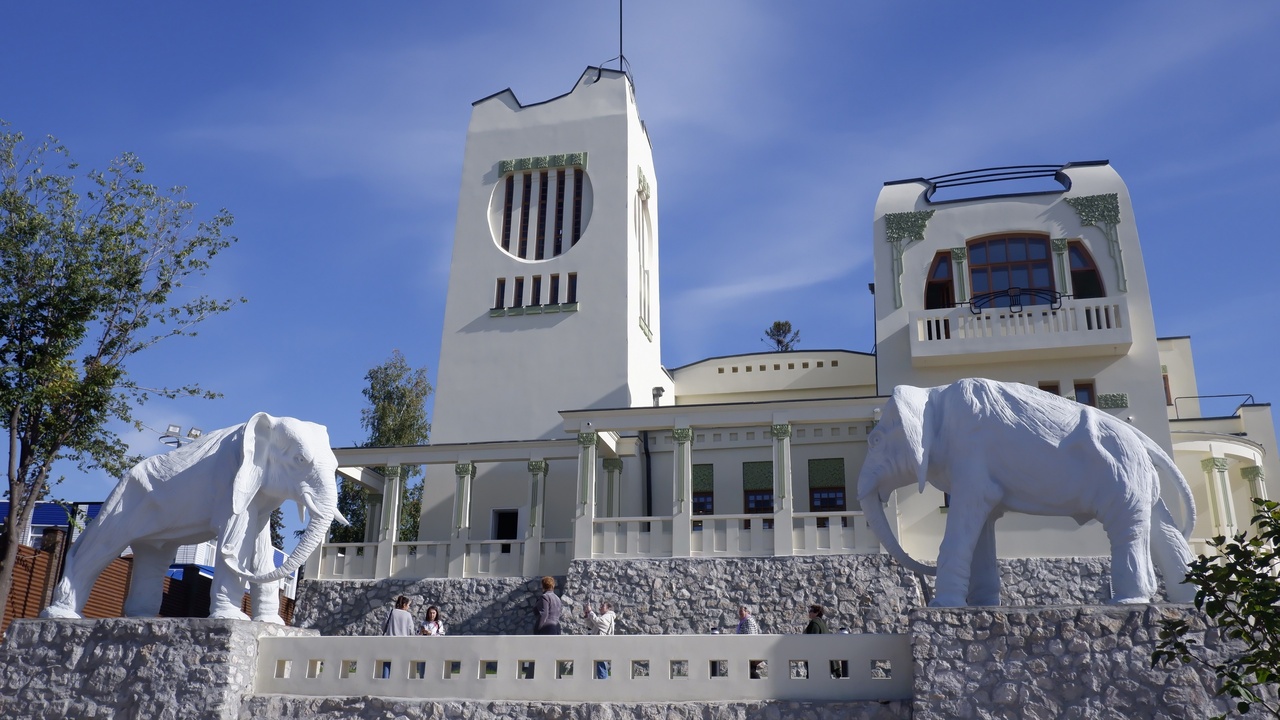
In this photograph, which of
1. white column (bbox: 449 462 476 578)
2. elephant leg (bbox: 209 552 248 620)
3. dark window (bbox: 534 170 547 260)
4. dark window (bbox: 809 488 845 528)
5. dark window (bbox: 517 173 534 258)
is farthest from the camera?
dark window (bbox: 517 173 534 258)

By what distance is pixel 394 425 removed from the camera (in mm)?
35094

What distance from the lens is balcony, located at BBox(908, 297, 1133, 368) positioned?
70.0ft

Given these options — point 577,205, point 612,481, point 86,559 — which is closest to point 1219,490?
point 612,481

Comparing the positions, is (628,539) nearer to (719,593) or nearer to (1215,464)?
(719,593)

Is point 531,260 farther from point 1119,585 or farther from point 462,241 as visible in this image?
point 1119,585

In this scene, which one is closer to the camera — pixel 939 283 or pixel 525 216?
pixel 939 283

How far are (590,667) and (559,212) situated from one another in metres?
17.9

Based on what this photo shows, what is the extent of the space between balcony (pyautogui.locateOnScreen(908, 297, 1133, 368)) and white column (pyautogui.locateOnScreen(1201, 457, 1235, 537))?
3.03 m

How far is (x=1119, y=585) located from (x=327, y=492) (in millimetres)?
8335

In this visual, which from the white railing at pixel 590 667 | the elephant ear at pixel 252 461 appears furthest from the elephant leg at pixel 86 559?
the white railing at pixel 590 667

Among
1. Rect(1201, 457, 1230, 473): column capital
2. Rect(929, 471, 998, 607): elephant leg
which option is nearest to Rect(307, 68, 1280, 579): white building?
Rect(1201, 457, 1230, 473): column capital

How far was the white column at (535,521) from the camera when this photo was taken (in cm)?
2095

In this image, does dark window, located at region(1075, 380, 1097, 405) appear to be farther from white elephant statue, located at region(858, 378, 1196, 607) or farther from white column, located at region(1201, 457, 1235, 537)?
white elephant statue, located at region(858, 378, 1196, 607)

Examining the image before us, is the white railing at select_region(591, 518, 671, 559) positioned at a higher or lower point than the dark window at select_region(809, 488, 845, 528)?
lower
